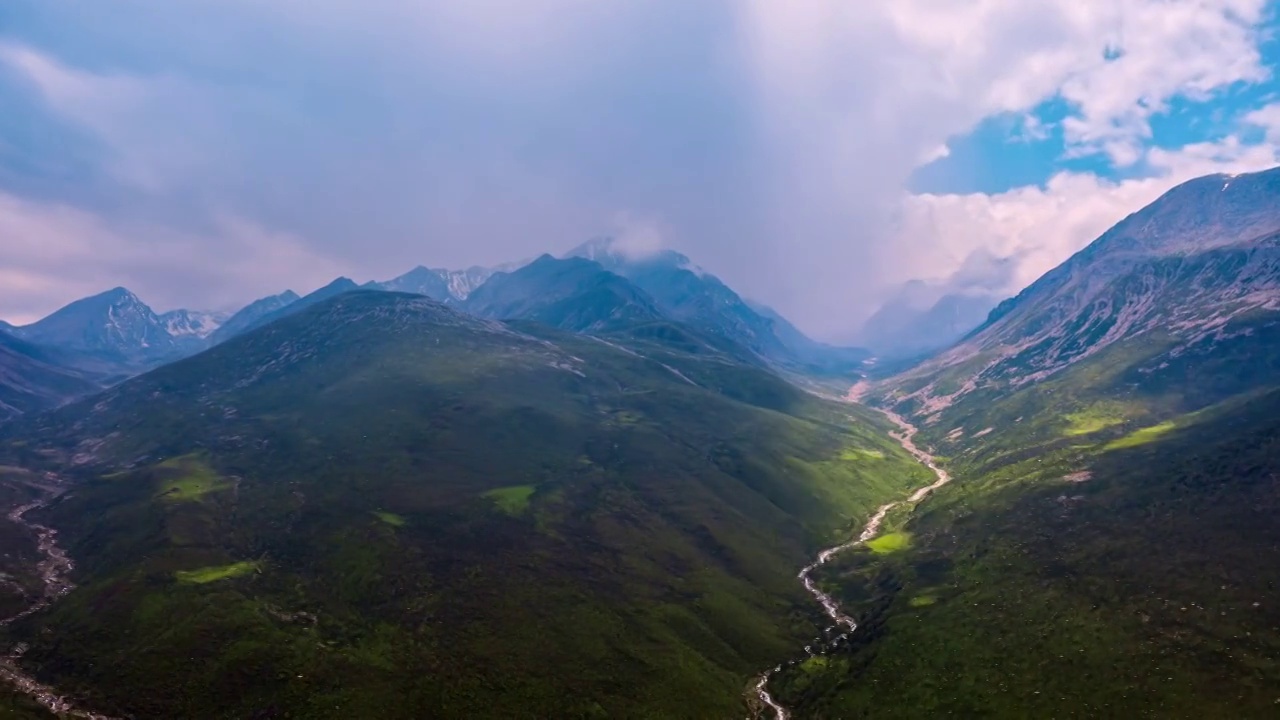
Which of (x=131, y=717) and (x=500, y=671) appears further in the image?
(x=500, y=671)

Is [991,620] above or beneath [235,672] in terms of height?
beneath

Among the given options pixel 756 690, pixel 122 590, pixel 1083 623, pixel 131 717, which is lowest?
pixel 756 690

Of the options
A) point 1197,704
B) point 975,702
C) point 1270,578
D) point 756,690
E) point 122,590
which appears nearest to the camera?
point 1197,704

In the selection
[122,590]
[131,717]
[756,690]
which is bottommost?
[756,690]

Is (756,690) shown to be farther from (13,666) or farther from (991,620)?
(13,666)

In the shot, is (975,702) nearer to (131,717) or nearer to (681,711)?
(681,711)

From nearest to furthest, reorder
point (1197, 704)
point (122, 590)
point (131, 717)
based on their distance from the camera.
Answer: point (1197, 704) < point (131, 717) < point (122, 590)

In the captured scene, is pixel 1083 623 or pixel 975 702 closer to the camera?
pixel 975 702

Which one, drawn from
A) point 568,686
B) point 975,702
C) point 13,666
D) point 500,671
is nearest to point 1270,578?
point 975,702

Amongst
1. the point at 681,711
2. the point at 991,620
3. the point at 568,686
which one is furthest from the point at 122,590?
the point at 991,620
